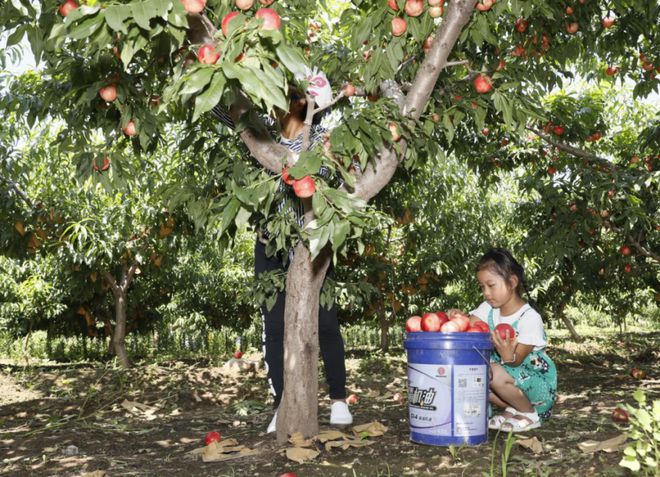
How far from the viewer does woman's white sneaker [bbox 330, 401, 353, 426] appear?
3.19 metres

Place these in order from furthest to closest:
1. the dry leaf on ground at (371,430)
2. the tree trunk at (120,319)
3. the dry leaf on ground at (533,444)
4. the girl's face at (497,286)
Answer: the tree trunk at (120,319) < the girl's face at (497,286) < the dry leaf on ground at (371,430) < the dry leaf on ground at (533,444)

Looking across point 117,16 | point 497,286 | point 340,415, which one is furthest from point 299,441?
point 117,16

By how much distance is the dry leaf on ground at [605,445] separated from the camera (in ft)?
8.15

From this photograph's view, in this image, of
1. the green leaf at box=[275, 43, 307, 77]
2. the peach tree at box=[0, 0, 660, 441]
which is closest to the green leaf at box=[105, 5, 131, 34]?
the peach tree at box=[0, 0, 660, 441]

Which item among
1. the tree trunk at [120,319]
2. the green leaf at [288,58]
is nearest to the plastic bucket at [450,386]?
the green leaf at [288,58]

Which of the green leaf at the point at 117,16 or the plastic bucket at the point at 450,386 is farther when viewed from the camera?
the plastic bucket at the point at 450,386

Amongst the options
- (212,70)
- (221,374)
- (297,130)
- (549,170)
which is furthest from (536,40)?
(221,374)

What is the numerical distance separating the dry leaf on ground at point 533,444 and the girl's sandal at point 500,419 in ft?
1.12

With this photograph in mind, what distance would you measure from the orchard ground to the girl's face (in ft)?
2.19

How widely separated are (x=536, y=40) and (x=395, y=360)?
5.15 m

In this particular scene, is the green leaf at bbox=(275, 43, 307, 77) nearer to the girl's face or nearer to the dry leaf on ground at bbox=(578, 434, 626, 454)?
the girl's face

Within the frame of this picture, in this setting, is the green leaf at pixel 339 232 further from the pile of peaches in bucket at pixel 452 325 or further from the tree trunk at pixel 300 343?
the pile of peaches in bucket at pixel 452 325

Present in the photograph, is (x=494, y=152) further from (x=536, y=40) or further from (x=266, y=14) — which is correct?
(x=266, y=14)

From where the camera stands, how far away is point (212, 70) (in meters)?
1.41
